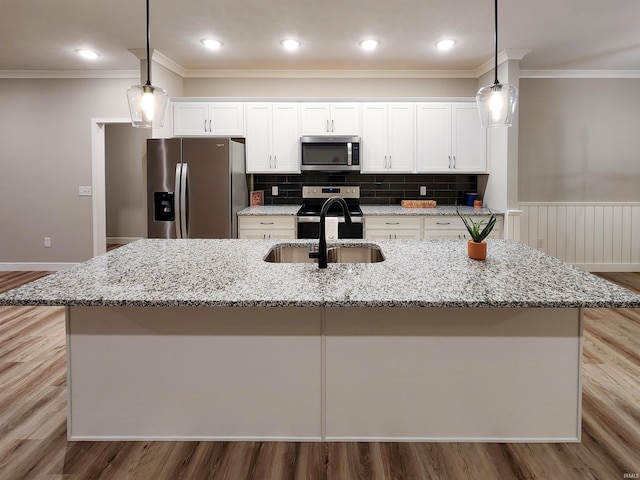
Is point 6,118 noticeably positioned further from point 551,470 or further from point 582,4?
point 551,470

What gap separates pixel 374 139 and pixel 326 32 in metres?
1.44

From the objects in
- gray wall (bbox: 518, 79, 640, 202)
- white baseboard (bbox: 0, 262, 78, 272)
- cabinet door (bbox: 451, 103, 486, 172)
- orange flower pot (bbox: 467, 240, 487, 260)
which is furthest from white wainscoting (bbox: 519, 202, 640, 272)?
white baseboard (bbox: 0, 262, 78, 272)

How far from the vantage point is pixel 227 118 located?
5102 mm

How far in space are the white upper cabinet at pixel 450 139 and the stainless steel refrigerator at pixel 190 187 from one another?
208 cm

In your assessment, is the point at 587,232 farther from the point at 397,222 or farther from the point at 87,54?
the point at 87,54

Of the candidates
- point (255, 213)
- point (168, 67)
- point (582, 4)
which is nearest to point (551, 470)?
point (582, 4)

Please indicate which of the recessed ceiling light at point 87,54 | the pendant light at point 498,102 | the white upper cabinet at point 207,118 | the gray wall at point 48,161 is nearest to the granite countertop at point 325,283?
the pendant light at point 498,102

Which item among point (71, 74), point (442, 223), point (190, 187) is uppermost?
point (71, 74)

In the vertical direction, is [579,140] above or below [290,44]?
below

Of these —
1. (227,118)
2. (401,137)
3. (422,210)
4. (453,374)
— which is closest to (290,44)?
(227,118)

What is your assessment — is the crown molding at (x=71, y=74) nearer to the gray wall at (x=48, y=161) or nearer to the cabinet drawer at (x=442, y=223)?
the gray wall at (x=48, y=161)

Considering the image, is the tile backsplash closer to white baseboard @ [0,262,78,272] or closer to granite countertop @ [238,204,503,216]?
granite countertop @ [238,204,503,216]

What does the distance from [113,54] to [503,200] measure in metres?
4.23

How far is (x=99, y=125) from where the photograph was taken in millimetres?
5762
